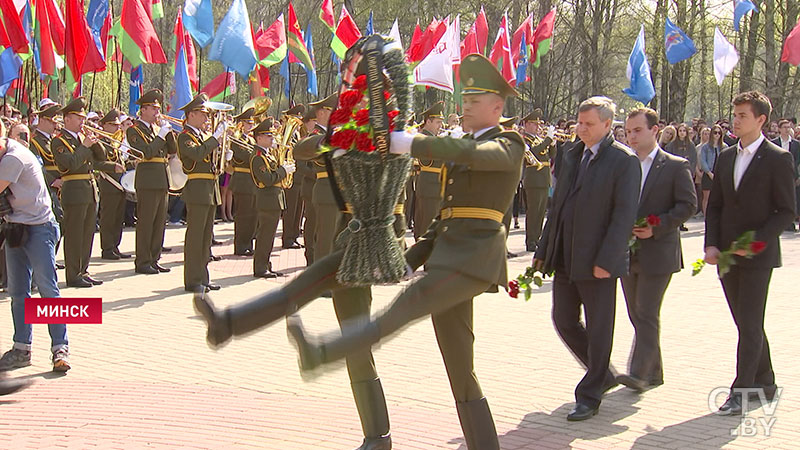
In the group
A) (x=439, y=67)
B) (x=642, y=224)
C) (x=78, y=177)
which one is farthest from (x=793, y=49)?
(x=642, y=224)

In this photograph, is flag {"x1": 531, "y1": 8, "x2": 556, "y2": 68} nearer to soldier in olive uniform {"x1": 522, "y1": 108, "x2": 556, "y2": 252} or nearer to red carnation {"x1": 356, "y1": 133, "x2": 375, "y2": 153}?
soldier in olive uniform {"x1": 522, "y1": 108, "x2": 556, "y2": 252}

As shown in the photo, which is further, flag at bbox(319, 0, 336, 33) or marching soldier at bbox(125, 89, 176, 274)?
flag at bbox(319, 0, 336, 33)

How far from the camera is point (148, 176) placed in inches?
515

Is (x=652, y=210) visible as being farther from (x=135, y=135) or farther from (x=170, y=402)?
(x=135, y=135)

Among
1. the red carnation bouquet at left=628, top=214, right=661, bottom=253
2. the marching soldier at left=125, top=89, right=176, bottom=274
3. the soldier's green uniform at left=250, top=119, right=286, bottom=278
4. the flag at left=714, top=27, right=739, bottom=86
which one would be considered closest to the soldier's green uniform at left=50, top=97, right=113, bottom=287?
the marching soldier at left=125, top=89, right=176, bottom=274

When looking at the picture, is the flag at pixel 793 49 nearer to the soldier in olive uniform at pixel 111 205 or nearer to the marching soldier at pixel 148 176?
the marching soldier at pixel 148 176

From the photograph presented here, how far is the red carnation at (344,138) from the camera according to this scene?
16.1ft

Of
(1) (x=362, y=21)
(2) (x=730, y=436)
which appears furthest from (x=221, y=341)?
(1) (x=362, y=21)

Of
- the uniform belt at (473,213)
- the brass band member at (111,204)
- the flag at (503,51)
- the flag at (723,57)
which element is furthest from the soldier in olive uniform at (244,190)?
the flag at (723,57)

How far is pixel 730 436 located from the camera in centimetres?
586

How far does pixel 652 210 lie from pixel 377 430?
265 centimetres

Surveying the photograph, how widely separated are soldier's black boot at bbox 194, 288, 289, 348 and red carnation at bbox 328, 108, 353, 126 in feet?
2.91

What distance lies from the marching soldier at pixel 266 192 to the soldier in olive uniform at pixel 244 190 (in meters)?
0.59

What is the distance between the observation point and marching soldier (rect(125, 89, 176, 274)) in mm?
12852
